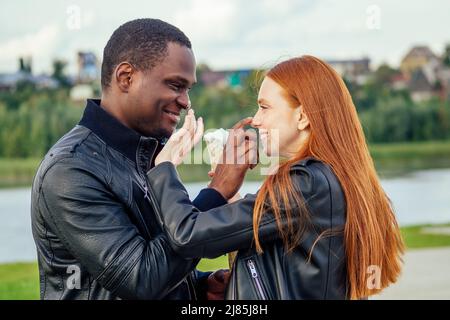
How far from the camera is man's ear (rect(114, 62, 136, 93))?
2.53m

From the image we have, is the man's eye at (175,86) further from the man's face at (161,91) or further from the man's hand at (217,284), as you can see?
the man's hand at (217,284)

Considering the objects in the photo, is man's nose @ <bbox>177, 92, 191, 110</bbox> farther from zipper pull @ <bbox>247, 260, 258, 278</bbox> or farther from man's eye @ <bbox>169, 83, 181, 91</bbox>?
zipper pull @ <bbox>247, 260, 258, 278</bbox>

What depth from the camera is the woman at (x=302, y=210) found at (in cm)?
226

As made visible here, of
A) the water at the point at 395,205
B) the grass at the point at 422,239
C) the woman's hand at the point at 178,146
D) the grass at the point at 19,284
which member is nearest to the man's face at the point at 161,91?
the woman's hand at the point at 178,146

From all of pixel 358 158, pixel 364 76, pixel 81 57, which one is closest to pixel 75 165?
pixel 358 158

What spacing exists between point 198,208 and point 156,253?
182 mm

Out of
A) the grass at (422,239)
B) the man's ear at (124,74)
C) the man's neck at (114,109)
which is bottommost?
the grass at (422,239)

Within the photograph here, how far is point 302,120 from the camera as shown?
7.89 feet

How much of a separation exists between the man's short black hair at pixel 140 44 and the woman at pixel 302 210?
268 mm

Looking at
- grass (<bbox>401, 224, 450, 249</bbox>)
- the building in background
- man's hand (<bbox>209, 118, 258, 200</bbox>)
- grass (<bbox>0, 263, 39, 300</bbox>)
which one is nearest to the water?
grass (<bbox>401, 224, 450, 249</bbox>)

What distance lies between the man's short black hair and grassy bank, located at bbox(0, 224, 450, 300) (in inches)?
174

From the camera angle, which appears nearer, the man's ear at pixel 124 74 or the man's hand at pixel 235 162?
the man's hand at pixel 235 162

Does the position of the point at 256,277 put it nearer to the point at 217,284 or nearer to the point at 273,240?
the point at 273,240

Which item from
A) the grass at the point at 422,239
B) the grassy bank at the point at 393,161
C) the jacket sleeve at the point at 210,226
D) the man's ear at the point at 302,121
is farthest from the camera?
the grassy bank at the point at 393,161
